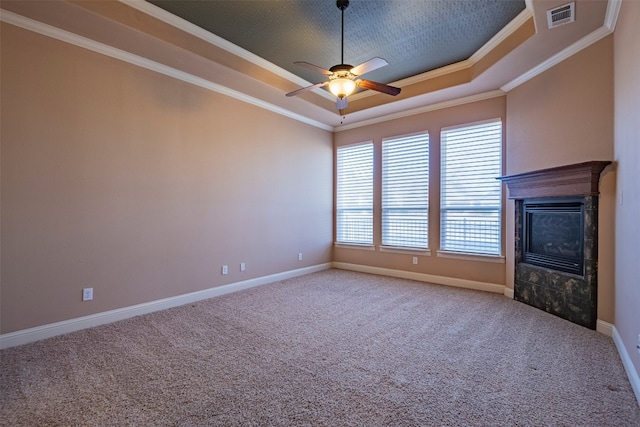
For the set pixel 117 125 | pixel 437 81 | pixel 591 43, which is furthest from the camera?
pixel 437 81

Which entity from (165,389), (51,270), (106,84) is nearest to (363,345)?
(165,389)

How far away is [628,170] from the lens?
242cm

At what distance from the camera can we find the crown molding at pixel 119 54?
9.01 feet

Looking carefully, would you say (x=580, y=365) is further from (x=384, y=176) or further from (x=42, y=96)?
(x=42, y=96)

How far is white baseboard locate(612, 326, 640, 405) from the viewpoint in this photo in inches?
79.4

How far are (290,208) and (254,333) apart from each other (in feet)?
9.05

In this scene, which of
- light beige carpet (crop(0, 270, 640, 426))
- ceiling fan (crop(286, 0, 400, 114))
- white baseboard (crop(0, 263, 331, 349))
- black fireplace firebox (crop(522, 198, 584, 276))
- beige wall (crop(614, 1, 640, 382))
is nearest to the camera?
light beige carpet (crop(0, 270, 640, 426))

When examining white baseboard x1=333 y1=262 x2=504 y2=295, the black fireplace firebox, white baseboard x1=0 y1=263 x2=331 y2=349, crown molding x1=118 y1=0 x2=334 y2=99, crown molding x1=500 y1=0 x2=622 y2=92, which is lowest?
white baseboard x1=0 y1=263 x2=331 y2=349

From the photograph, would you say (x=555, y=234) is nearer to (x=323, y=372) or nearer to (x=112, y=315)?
(x=323, y=372)

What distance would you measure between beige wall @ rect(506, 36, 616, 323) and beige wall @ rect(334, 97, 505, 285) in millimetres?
351

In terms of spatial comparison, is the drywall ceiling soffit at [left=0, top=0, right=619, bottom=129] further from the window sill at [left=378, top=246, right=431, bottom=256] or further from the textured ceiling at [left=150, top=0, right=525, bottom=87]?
the window sill at [left=378, top=246, right=431, bottom=256]

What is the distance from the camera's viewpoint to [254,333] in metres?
3.04


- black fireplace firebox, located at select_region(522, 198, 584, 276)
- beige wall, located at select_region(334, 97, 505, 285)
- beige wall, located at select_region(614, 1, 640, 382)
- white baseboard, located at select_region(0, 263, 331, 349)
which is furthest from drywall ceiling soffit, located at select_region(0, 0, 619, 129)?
white baseboard, located at select_region(0, 263, 331, 349)

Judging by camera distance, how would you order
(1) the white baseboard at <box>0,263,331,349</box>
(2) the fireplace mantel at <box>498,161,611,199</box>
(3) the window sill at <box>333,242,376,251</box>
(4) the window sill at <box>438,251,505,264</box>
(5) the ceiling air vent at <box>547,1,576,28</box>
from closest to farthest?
(5) the ceiling air vent at <box>547,1,576,28</box> < (1) the white baseboard at <box>0,263,331,349</box> < (2) the fireplace mantel at <box>498,161,611,199</box> < (4) the window sill at <box>438,251,505,264</box> < (3) the window sill at <box>333,242,376,251</box>
